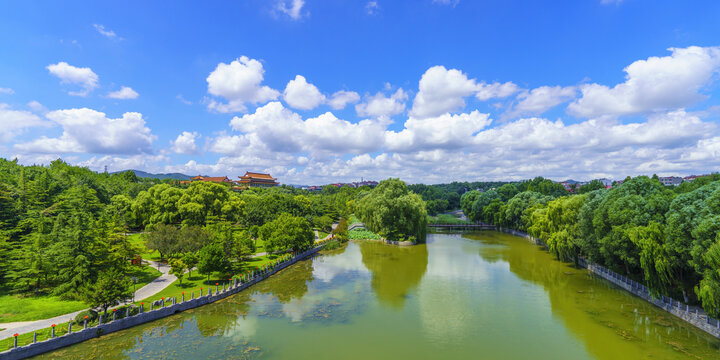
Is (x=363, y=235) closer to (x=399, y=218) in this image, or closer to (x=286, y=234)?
(x=399, y=218)

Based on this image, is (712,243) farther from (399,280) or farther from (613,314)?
(399,280)

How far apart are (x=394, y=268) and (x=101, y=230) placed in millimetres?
24303

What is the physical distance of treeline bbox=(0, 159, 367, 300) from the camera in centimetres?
1950

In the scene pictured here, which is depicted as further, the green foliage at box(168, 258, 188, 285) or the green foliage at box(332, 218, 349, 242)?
the green foliage at box(332, 218, 349, 242)

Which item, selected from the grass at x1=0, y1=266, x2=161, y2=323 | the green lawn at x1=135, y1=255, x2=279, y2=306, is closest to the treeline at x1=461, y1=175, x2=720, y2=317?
the green lawn at x1=135, y1=255, x2=279, y2=306

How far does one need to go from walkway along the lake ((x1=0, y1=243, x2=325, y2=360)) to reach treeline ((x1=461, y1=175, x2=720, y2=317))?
2726 cm

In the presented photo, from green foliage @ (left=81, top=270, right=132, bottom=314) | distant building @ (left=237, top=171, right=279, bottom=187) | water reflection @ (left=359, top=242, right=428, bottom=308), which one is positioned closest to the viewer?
green foliage @ (left=81, top=270, right=132, bottom=314)

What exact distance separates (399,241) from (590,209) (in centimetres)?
2489

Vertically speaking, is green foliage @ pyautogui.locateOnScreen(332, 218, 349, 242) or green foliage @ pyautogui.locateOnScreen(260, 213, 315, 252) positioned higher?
green foliage @ pyautogui.locateOnScreen(260, 213, 315, 252)

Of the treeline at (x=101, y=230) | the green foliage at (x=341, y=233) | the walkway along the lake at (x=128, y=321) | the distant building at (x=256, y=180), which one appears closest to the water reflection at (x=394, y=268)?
the green foliage at (x=341, y=233)

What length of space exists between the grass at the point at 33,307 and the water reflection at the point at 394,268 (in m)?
18.6

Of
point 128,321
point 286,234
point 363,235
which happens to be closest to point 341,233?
point 363,235

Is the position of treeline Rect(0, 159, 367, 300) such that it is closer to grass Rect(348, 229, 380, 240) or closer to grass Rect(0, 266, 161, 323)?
grass Rect(0, 266, 161, 323)

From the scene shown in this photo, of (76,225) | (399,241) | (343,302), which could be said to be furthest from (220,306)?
(399,241)
